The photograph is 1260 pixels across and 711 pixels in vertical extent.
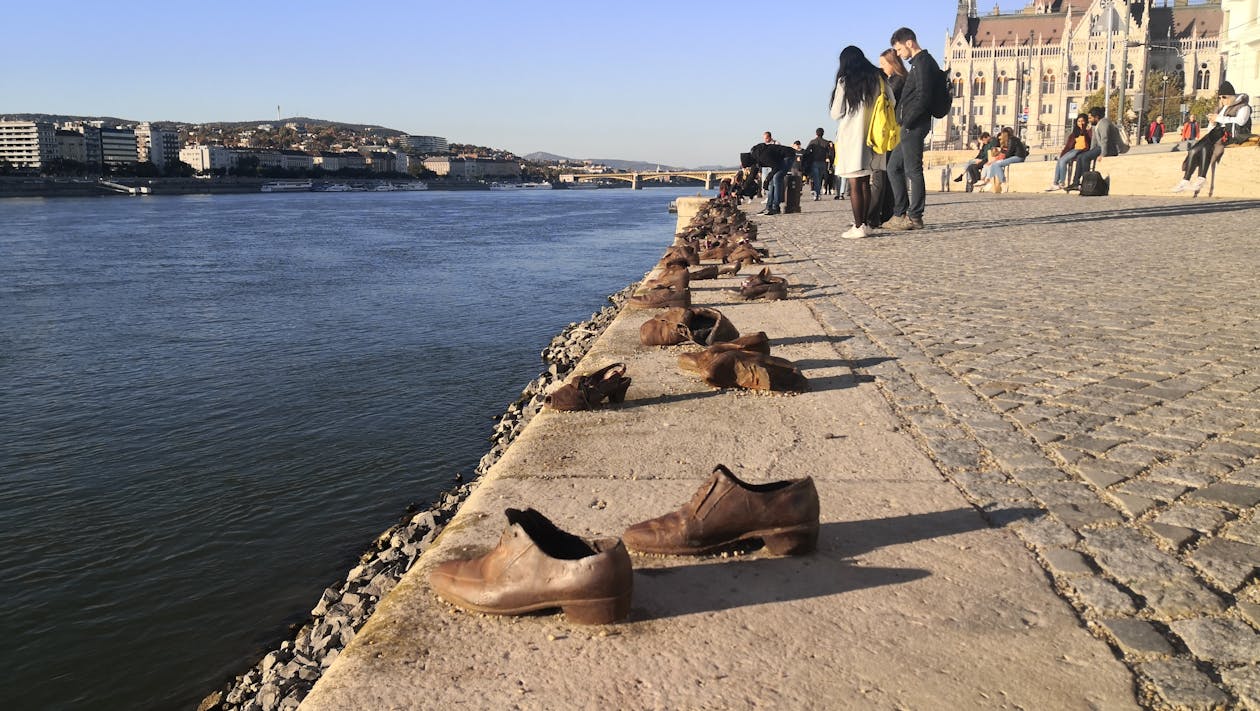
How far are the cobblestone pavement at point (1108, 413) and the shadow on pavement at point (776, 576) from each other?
373 millimetres

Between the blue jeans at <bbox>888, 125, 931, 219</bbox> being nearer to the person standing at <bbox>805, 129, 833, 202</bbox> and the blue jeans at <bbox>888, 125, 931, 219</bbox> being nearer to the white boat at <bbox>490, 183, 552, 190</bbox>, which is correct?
the person standing at <bbox>805, 129, 833, 202</bbox>

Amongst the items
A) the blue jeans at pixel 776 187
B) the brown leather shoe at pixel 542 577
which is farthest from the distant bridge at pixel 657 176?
the brown leather shoe at pixel 542 577

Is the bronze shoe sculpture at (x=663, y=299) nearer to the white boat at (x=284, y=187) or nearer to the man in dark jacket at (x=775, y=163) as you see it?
the man in dark jacket at (x=775, y=163)

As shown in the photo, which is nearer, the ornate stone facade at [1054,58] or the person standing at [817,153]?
the person standing at [817,153]

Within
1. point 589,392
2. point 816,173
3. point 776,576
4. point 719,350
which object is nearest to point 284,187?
point 816,173

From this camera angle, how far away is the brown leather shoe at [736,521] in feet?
7.86

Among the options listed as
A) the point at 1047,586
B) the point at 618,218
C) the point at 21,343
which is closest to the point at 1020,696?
the point at 1047,586

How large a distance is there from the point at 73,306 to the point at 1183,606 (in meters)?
19.1

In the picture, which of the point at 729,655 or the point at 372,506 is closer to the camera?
the point at 729,655

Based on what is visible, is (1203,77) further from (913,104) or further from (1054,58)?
(913,104)

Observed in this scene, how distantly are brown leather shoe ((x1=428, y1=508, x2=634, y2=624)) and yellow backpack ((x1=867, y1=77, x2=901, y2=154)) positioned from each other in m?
8.69

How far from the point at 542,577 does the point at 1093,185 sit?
21556 mm

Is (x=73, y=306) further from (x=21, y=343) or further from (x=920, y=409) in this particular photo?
(x=920, y=409)

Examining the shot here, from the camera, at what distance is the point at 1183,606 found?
2.15m
